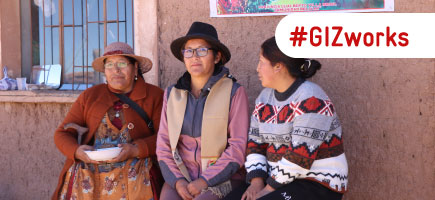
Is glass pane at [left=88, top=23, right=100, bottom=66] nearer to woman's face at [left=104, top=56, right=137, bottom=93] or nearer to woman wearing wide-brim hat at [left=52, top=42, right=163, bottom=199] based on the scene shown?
woman wearing wide-brim hat at [left=52, top=42, right=163, bottom=199]

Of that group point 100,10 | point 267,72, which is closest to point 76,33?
point 100,10

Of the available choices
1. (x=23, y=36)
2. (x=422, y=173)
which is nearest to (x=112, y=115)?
(x=23, y=36)

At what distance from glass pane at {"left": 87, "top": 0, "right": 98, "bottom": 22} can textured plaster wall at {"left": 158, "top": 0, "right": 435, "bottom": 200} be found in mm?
1935

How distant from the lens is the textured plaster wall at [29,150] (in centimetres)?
430

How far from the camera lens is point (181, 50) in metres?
3.22

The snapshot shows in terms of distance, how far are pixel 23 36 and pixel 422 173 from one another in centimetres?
422

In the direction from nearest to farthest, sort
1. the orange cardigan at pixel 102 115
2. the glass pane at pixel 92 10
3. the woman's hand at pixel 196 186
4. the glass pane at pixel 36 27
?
the woman's hand at pixel 196 186 < the orange cardigan at pixel 102 115 < the glass pane at pixel 92 10 < the glass pane at pixel 36 27

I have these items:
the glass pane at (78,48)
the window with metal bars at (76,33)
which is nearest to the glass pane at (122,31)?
the window with metal bars at (76,33)

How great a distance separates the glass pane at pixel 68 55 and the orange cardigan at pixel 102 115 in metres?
1.28

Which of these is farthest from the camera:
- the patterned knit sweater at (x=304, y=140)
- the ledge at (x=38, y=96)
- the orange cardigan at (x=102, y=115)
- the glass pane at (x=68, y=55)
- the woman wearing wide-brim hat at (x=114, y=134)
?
the glass pane at (x=68, y=55)

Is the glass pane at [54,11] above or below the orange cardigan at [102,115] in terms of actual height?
above

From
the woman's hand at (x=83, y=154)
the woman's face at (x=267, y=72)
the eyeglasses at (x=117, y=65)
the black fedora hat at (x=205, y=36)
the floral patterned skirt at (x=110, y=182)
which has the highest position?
the black fedora hat at (x=205, y=36)

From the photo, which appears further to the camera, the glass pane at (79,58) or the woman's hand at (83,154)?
the glass pane at (79,58)

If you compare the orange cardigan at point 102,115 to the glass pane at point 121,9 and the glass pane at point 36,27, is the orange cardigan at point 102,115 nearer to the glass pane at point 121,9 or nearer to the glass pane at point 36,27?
the glass pane at point 121,9
